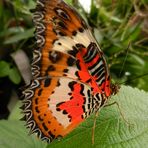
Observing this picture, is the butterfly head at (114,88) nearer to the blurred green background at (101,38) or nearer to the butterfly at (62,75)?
the butterfly at (62,75)

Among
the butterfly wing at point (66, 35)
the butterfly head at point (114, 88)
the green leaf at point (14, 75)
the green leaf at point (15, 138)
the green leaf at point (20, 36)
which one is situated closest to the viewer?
the butterfly wing at point (66, 35)

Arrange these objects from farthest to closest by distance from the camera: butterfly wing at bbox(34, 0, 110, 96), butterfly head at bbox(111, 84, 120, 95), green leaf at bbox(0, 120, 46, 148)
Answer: green leaf at bbox(0, 120, 46, 148), butterfly head at bbox(111, 84, 120, 95), butterfly wing at bbox(34, 0, 110, 96)

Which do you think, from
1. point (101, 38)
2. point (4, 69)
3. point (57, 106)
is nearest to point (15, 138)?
point (57, 106)

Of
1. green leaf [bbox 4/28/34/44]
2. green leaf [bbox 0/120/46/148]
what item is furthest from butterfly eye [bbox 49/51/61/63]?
green leaf [bbox 4/28/34/44]

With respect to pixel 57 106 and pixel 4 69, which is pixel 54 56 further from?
pixel 4 69

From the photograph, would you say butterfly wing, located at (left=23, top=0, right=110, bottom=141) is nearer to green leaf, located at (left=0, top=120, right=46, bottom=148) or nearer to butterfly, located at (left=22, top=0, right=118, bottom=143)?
butterfly, located at (left=22, top=0, right=118, bottom=143)

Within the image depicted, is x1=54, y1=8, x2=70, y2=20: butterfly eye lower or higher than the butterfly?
higher

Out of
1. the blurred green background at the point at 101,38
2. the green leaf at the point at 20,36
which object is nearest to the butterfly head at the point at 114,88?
the blurred green background at the point at 101,38

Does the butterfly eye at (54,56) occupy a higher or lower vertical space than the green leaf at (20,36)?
higher
